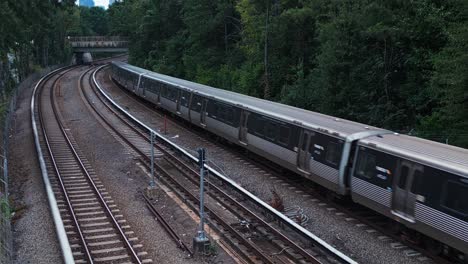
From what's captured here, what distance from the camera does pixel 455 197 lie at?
35.8 ft

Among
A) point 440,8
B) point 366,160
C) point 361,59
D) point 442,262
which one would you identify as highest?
point 440,8

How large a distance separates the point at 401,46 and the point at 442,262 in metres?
13.3

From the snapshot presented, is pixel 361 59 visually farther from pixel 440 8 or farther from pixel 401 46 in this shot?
pixel 440 8

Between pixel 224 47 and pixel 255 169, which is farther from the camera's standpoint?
pixel 224 47

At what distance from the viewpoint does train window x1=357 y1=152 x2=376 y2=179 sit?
537 inches

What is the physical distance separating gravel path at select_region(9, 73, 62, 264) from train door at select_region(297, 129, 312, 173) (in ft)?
26.7

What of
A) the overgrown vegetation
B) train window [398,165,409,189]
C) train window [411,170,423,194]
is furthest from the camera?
the overgrown vegetation

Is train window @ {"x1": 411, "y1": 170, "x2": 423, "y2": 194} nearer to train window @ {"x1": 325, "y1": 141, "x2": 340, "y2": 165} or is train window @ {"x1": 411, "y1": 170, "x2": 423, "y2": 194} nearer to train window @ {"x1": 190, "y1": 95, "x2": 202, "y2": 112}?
train window @ {"x1": 325, "y1": 141, "x2": 340, "y2": 165}

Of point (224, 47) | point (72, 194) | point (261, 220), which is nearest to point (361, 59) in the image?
point (261, 220)

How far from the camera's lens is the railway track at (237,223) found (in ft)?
39.7

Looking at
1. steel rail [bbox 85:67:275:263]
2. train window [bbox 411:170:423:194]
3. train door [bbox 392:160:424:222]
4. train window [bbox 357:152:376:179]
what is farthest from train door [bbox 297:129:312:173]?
train window [bbox 411:170:423:194]

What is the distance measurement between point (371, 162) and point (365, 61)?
38.2ft

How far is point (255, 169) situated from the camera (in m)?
19.9

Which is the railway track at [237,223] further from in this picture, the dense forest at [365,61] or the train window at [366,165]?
the dense forest at [365,61]
